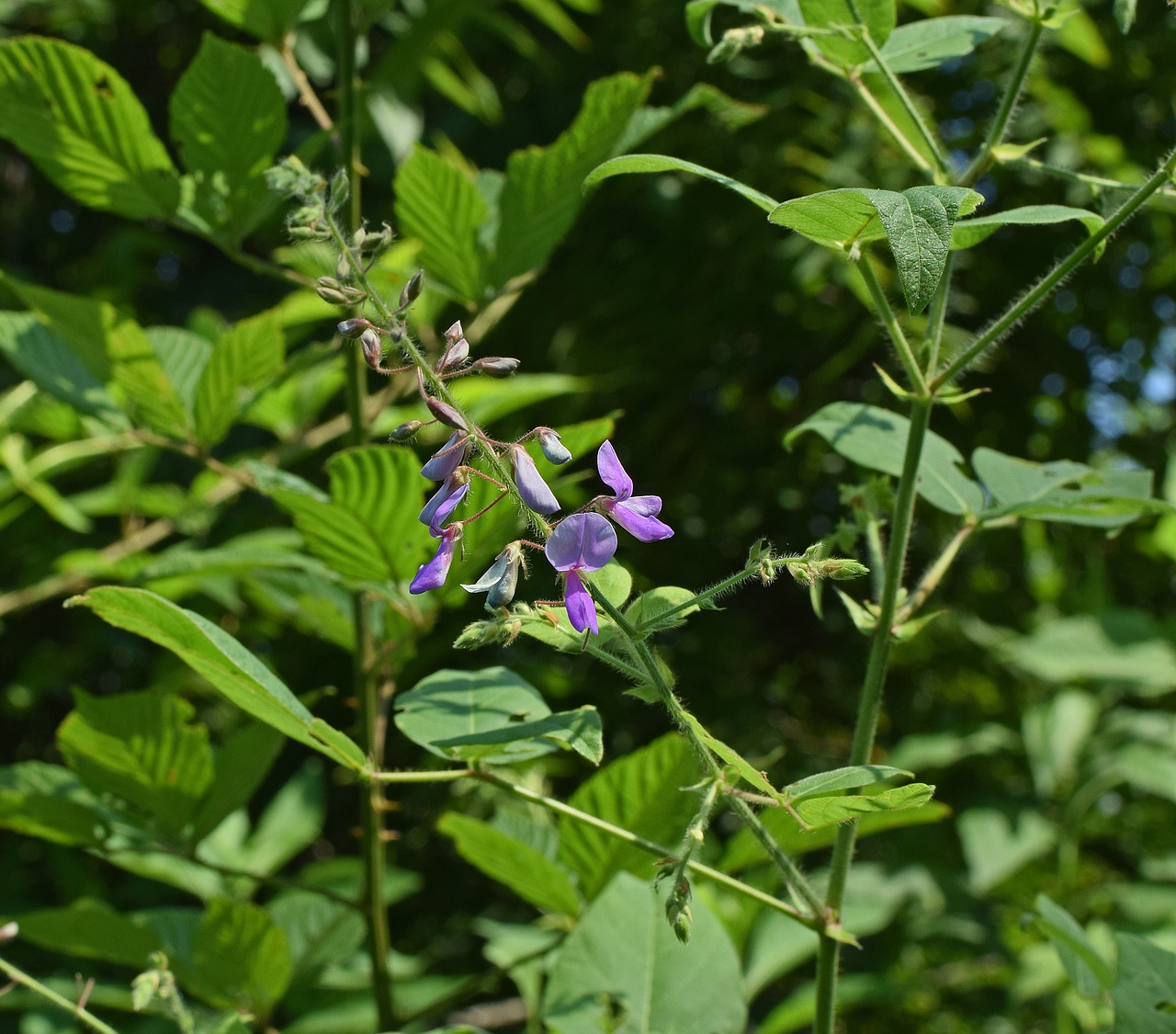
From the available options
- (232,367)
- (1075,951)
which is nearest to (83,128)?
(232,367)

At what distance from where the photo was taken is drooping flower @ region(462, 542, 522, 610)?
654 millimetres

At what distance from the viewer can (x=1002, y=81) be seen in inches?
107

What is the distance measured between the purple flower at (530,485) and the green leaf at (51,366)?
79 centimetres

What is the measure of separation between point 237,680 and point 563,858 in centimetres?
50

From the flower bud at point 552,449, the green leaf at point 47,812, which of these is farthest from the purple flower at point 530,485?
the green leaf at point 47,812

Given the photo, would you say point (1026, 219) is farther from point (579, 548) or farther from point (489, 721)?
point (489, 721)

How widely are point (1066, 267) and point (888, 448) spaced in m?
0.28

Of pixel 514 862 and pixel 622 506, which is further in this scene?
pixel 514 862

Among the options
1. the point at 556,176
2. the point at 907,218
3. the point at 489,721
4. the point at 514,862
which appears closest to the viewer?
the point at 907,218

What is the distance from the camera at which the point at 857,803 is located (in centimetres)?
67

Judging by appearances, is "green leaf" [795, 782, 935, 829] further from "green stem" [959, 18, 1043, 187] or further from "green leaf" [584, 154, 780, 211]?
"green stem" [959, 18, 1043, 187]

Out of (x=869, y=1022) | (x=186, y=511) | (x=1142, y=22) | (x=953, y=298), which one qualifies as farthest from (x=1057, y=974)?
(x=1142, y=22)

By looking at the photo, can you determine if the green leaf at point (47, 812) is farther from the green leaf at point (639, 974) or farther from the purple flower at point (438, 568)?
the purple flower at point (438, 568)

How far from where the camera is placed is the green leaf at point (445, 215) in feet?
3.86
